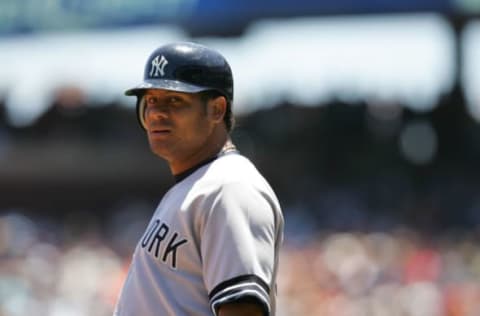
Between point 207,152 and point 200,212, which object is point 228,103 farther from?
point 200,212

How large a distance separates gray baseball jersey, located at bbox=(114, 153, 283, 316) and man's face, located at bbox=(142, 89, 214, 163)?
0.27 feet

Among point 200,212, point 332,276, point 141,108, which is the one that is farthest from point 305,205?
point 200,212

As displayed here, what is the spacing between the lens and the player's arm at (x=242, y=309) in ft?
9.78

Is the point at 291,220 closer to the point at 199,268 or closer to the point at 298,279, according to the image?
the point at 298,279

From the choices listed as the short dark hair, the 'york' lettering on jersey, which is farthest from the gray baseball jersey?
the short dark hair

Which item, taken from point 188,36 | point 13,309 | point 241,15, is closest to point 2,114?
point 188,36

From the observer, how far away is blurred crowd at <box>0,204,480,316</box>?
1114cm

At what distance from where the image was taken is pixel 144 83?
3.29 metres

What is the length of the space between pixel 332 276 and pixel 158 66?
29.4 feet

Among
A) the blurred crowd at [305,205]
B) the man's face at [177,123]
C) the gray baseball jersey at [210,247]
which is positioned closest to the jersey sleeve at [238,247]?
the gray baseball jersey at [210,247]

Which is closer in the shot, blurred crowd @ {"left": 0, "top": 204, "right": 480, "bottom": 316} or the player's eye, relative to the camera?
the player's eye

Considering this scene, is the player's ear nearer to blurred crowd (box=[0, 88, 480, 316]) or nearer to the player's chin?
the player's chin

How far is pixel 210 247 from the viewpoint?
307cm

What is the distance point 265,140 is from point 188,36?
6.92 feet
